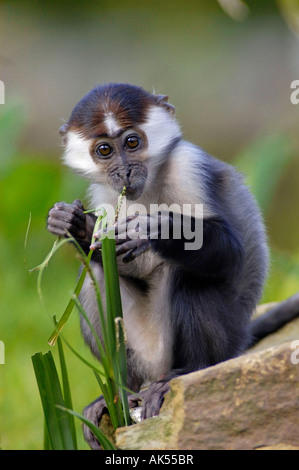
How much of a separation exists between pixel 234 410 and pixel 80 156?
1.86m

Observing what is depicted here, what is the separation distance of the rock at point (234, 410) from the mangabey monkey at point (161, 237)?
1.82ft

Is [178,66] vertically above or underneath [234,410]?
above

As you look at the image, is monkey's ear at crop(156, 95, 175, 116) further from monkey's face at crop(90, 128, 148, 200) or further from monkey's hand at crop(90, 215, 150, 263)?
monkey's hand at crop(90, 215, 150, 263)

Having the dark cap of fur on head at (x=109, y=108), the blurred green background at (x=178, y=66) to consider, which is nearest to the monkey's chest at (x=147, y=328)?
the dark cap of fur on head at (x=109, y=108)

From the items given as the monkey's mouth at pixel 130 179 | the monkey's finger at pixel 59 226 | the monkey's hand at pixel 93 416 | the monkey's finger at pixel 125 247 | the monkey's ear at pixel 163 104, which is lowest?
the monkey's hand at pixel 93 416

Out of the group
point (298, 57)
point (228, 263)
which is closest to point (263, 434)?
point (228, 263)

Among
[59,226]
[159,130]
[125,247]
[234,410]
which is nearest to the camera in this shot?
[234,410]

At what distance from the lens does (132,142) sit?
140 inches

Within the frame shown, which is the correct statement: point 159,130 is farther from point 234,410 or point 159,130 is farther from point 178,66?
point 178,66

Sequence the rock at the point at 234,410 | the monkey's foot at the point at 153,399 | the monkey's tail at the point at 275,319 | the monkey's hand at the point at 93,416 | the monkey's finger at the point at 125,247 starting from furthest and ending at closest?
1. the monkey's tail at the point at 275,319
2. the monkey's hand at the point at 93,416
3. the monkey's foot at the point at 153,399
4. the monkey's finger at the point at 125,247
5. the rock at the point at 234,410

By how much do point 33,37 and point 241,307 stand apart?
21.9 feet

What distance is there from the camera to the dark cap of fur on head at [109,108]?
3516 millimetres

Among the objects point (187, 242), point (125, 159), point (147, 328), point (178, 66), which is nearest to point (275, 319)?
point (147, 328)

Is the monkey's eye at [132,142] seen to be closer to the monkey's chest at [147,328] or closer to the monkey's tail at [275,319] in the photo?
the monkey's chest at [147,328]
